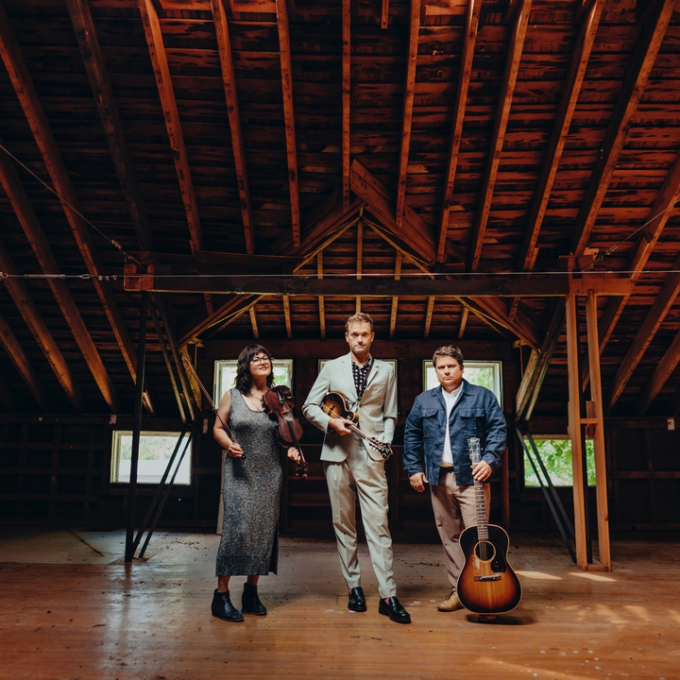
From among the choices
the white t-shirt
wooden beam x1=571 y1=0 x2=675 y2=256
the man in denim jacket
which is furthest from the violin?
wooden beam x1=571 y1=0 x2=675 y2=256

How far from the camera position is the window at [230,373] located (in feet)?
25.2

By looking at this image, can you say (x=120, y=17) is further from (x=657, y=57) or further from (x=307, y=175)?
(x=657, y=57)

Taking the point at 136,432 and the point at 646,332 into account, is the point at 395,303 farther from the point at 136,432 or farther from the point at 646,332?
the point at 136,432

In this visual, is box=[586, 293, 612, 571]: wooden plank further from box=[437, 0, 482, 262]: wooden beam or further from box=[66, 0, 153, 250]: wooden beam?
box=[66, 0, 153, 250]: wooden beam

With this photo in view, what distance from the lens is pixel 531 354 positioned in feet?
22.9

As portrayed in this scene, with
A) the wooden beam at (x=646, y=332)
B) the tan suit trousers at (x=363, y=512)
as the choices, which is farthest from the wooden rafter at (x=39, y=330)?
the wooden beam at (x=646, y=332)

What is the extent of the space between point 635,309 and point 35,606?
6.08 meters

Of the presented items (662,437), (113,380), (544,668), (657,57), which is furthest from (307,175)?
(662,437)

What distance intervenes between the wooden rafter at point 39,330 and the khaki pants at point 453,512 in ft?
14.6

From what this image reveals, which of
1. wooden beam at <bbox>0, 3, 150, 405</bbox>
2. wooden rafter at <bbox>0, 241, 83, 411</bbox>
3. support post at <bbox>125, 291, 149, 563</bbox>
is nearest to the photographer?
wooden beam at <bbox>0, 3, 150, 405</bbox>

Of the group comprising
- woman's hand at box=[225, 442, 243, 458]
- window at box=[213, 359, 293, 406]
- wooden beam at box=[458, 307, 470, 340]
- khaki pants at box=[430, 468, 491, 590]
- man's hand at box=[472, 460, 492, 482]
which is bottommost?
khaki pants at box=[430, 468, 491, 590]

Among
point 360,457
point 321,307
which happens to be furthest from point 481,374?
point 360,457

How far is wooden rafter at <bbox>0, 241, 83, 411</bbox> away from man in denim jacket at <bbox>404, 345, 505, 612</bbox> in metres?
4.25

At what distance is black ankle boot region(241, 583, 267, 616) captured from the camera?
3545 millimetres
